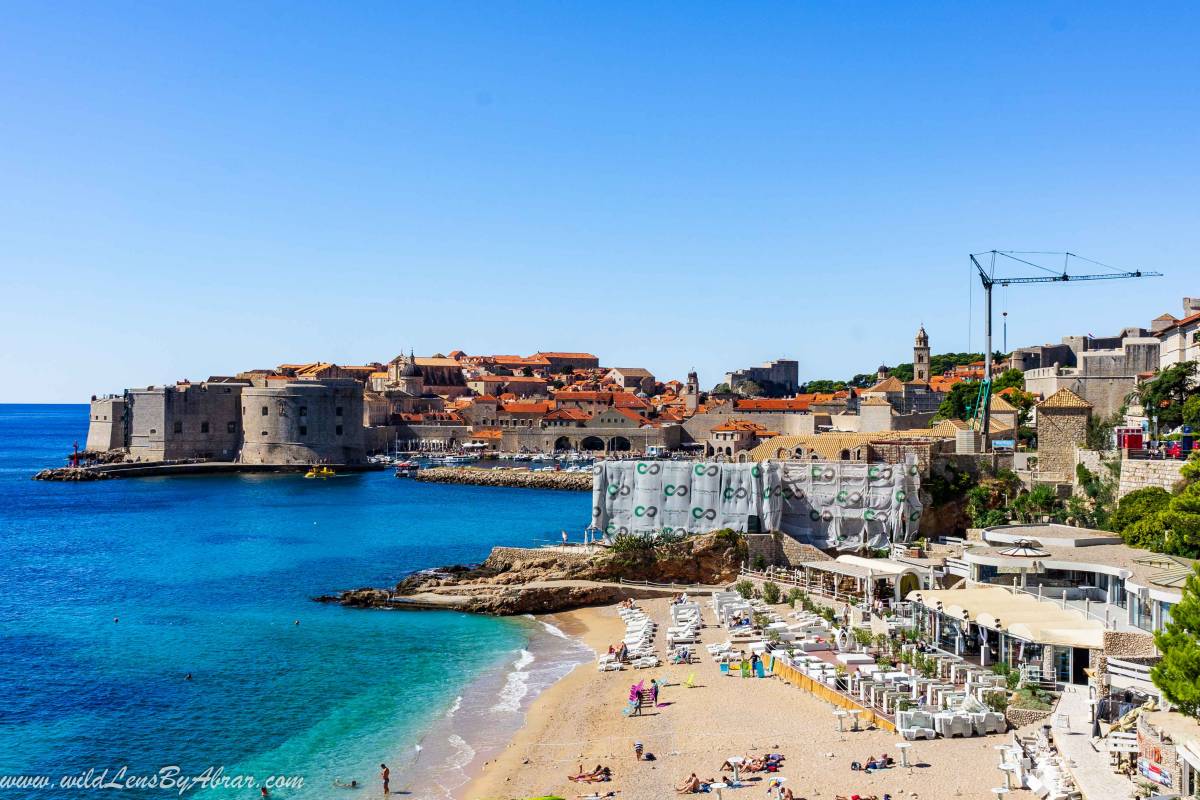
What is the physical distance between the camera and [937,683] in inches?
621

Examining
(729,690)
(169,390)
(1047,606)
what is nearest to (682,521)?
(729,690)

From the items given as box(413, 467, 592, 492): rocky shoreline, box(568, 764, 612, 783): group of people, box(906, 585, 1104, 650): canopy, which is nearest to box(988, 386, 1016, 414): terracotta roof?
box(906, 585, 1104, 650): canopy

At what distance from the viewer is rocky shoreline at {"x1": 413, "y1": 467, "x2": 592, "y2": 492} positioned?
67250 mm

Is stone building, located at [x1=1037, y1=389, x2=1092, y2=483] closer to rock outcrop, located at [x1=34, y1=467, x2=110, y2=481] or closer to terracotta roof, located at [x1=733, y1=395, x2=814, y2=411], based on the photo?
terracotta roof, located at [x1=733, y1=395, x2=814, y2=411]

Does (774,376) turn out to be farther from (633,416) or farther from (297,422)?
(297,422)

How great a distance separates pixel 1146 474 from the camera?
24.4 metres

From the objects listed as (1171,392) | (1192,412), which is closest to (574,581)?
(1192,412)

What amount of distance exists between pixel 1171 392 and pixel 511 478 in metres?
45.2

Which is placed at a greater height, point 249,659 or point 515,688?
point 515,688

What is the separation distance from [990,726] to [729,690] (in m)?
4.91

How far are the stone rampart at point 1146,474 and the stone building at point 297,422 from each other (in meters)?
60.1

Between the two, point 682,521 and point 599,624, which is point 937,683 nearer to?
point 599,624

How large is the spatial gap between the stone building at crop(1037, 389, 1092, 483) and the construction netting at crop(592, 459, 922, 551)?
427 centimetres

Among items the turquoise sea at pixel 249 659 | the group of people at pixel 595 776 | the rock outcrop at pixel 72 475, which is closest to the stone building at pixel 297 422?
the rock outcrop at pixel 72 475
